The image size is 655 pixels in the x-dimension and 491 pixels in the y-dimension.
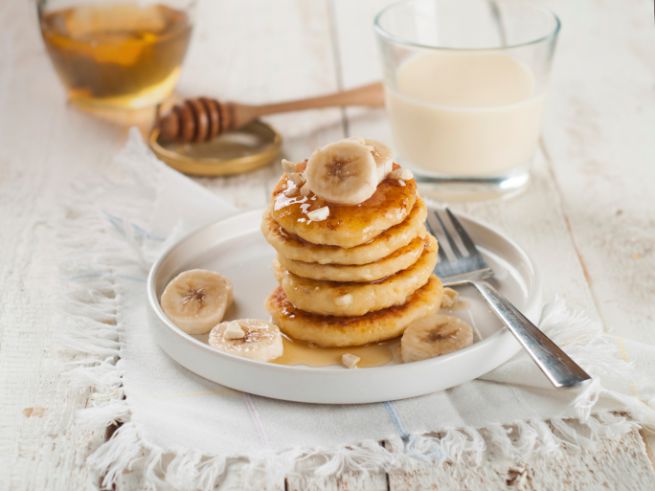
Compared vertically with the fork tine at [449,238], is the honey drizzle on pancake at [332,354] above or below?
above

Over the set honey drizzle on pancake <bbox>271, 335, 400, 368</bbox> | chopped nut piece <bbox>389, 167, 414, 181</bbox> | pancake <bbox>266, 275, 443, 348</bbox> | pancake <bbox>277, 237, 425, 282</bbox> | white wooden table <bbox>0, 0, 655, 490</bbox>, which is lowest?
white wooden table <bbox>0, 0, 655, 490</bbox>

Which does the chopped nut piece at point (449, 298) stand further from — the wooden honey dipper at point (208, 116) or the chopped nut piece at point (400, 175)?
the wooden honey dipper at point (208, 116)

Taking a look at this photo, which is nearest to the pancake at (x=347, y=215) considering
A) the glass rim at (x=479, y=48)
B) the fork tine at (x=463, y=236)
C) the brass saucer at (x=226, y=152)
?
the fork tine at (x=463, y=236)

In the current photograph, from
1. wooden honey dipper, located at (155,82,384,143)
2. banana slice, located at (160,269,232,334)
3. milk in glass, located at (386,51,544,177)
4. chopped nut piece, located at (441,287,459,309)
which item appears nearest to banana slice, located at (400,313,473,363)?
chopped nut piece, located at (441,287,459,309)

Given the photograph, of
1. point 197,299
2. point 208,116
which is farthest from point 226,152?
point 197,299

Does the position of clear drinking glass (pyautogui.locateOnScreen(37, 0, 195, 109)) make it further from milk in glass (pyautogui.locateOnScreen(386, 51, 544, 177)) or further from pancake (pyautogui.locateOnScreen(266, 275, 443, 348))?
pancake (pyautogui.locateOnScreen(266, 275, 443, 348))

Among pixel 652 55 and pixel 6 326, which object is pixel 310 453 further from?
pixel 652 55
